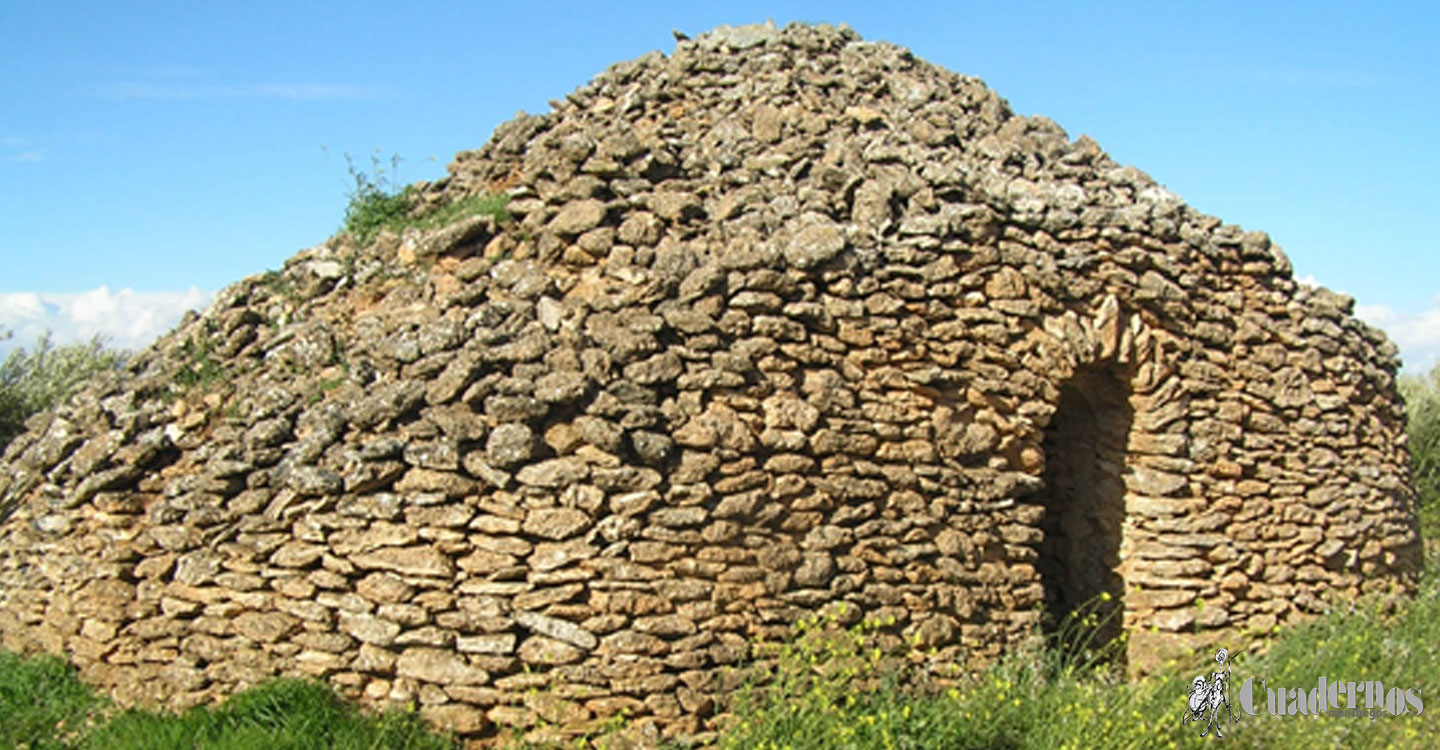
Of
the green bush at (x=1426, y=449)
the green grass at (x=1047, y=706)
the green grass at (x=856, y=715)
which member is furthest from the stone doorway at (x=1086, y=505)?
the green bush at (x=1426, y=449)

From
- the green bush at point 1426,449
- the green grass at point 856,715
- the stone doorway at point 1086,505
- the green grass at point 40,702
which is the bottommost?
the green grass at point 40,702

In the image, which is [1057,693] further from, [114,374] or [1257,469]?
[114,374]

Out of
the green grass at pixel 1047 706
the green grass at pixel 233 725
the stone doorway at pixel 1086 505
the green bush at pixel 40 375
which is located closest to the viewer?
the green grass at pixel 233 725

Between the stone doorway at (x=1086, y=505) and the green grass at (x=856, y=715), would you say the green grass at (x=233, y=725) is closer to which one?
the green grass at (x=856, y=715)

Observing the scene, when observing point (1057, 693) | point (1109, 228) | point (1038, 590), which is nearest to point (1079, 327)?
point (1109, 228)

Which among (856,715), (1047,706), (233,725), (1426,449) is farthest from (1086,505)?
(1426,449)

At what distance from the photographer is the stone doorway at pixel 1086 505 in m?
6.82

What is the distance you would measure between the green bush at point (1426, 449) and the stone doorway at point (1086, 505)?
670cm

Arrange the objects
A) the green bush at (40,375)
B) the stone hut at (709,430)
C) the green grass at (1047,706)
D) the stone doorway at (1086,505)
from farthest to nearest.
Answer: the green bush at (40,375)
the stone doorway at (1086,505)
the stone hut at (709,430)
the green grass at (1047,706)

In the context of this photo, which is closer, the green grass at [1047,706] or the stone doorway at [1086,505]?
the green grass at [1047,706]

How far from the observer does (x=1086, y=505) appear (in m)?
7.10

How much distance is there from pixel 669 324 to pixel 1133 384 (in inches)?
127

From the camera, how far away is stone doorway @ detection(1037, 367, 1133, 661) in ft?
22.4

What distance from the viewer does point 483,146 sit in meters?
7.28
